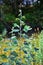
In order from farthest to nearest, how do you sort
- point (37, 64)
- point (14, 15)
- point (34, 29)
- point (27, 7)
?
point (27, 7) < point (14, 15) < point (34, 29) < point (37, 64)

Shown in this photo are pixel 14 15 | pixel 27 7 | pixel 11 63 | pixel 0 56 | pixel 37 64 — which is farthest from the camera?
pixel 27 7

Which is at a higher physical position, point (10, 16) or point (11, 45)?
point (11, 45)

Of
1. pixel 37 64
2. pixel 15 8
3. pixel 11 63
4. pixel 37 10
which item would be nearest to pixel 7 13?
pixel 15 8

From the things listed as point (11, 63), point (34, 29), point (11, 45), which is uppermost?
point (11, 45)

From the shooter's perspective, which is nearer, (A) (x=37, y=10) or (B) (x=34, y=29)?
(B) (x=34, y=29)

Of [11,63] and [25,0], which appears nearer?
[11,63]

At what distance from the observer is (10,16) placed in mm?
11914

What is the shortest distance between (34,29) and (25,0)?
296cm

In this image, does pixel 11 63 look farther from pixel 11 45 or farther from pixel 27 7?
pixel 27 7

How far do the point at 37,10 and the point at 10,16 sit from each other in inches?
52.3

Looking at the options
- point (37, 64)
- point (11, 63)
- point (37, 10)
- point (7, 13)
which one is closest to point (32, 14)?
point (37, 10)

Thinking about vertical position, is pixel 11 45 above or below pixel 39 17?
above

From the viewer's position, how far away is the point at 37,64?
498 centimetres

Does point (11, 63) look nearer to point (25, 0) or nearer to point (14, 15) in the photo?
point (14, 15)
